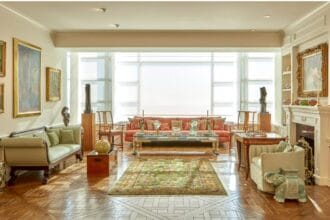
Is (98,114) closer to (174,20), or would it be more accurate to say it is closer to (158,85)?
(158,85)

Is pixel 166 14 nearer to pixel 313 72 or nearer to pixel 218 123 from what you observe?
pixel 313 72

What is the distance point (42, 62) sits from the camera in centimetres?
783

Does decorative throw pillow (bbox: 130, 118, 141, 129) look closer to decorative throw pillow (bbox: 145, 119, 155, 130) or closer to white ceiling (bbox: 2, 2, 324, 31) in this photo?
decorative throw pillow (bbox: 145, 119, 155, 130)

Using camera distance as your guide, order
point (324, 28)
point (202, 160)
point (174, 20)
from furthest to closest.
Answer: point (202, 160)
point (174, 20)
point (324, 28)

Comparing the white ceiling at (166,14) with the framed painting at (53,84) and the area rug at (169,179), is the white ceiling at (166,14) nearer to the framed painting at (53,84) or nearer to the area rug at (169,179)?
the framed painting at (53,84)

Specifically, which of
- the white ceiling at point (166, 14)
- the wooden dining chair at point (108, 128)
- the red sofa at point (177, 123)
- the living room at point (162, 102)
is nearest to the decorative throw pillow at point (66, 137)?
the living room at point (162, 102)

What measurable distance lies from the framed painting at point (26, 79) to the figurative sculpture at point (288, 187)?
4.41 meters

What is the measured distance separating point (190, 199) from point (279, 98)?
17.8 ft

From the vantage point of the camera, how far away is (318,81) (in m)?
6.38

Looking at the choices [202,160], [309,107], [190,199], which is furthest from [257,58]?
[190,199]

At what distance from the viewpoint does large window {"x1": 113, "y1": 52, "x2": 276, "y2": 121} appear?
11.3 meters

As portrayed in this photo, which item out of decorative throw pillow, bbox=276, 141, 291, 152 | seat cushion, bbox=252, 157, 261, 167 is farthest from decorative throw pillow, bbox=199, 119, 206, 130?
decorative throw pillow, bbox=276, 141, 291, 152

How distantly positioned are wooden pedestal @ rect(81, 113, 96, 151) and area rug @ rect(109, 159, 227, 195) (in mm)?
2131

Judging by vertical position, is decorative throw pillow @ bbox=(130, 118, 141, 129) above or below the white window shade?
below
